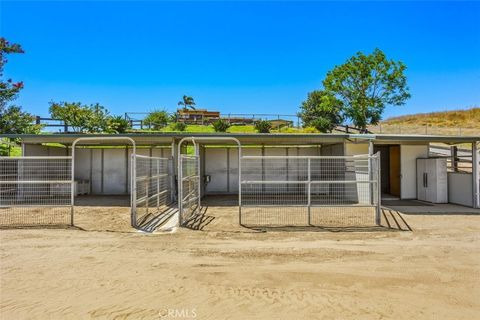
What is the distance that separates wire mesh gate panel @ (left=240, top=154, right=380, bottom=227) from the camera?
7.65m

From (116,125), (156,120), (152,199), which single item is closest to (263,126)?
(156,120)

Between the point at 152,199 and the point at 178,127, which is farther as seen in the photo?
the point at 178,127

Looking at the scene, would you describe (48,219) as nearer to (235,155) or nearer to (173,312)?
(173,312)

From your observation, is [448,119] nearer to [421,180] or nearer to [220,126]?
[220,126]

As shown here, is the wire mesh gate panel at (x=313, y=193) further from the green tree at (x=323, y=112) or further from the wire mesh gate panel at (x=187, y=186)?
the green tree at (x=323, y=112)

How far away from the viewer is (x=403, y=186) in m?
12.7

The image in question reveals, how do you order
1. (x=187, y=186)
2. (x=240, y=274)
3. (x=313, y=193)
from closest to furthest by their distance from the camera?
(x=240, y=274) < (x=187, y=186) < (x=313, y=193)

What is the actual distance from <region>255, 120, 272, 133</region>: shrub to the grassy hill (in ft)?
73.0

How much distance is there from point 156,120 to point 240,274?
25387mm

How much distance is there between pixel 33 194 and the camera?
1326 cm

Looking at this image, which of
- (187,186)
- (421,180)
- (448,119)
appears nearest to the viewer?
(187,186)

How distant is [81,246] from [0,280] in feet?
5.28

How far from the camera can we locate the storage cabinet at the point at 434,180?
1148 cm

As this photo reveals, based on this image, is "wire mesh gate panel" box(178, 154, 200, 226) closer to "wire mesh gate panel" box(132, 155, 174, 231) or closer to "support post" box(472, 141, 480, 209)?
"wire mesh gate panel" box(132, 155, 174, 231)
